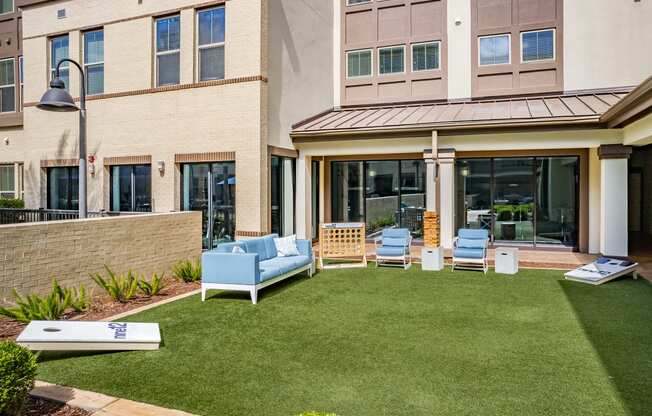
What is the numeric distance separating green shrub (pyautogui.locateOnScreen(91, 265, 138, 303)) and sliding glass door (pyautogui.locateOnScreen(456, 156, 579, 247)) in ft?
32.7

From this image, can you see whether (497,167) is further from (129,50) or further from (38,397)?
(38,397)

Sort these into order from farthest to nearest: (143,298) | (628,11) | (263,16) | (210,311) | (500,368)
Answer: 1. (628,11)
2. (263,16)
3. (143,298)
4. (210,311)
5. (500,368)

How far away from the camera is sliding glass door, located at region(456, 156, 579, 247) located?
13617mm

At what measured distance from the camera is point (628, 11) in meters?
12.9

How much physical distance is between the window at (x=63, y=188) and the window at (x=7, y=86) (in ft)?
15.2

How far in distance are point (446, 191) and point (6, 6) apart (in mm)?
18010

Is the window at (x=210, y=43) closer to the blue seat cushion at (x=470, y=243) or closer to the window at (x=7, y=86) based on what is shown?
the blue seat cushion at (x=470, y=243)

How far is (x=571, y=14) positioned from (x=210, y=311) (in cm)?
1314

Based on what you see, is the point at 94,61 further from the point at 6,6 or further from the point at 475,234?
the point at 475,234

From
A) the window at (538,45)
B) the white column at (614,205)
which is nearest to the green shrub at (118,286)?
the white column at (614,205)

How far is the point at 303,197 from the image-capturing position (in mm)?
13688

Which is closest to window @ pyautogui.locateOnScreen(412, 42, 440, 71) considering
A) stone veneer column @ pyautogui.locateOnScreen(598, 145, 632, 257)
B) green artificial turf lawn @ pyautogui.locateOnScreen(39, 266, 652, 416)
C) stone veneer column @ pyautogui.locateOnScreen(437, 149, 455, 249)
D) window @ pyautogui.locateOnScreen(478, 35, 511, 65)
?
window @ pyautogui.locateOnScreen(478, 35, 511, 65)

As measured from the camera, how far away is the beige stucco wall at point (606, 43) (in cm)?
1279

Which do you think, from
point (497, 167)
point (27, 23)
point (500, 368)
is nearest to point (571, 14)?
point (497, 167)
